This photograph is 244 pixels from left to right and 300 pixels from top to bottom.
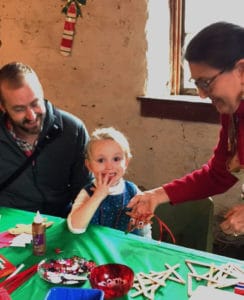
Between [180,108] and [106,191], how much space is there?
4.01 ft

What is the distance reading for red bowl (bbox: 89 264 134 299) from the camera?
1.32m

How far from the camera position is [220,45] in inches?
54.8

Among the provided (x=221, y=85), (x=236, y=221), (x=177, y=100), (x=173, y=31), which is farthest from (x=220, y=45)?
(x=173, y=31)

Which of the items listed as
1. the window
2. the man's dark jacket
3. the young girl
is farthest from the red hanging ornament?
the young girl

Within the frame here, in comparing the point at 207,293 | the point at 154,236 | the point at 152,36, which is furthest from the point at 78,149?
the point at 207,293

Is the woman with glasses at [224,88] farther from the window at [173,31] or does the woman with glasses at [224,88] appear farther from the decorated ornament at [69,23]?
the decorated ornament at [69,23]

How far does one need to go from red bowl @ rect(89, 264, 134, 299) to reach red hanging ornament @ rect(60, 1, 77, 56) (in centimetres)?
211

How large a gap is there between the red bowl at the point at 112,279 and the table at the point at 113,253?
0.04m

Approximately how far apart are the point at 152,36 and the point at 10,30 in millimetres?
1155

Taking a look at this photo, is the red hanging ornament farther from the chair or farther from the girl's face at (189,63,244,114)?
the girl's face at (189,63,244,114)

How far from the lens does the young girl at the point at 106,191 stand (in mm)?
1812

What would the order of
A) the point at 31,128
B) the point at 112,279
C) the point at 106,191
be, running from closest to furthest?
the point at 112,279 → the point at 106,191 → the point at 31,128

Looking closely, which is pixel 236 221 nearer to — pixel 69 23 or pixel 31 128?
pixel 31 128

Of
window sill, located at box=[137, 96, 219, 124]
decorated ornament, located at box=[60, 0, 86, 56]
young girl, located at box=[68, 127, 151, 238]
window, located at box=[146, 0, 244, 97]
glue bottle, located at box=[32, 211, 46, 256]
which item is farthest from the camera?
decorated ornament, located at box=[60, 0, 86, 56]
